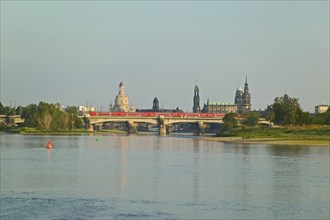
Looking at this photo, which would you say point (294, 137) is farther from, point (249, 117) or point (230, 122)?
point (230, 122)

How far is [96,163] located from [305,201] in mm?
27322

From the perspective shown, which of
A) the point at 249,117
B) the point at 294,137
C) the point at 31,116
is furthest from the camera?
the point at 31,116

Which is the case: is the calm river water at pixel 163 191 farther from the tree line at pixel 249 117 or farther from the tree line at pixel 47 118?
the tree line at pixel 47 118

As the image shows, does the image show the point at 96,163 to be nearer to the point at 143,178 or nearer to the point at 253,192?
the point at 143,178

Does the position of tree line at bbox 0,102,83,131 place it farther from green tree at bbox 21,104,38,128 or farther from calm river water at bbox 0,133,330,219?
calm river water at bbox 0,133,330,219

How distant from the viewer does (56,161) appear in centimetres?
5928

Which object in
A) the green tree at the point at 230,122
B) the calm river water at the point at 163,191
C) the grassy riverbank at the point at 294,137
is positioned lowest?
the calm river water at the point at 163,191

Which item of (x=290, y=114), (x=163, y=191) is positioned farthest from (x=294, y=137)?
(x=163, y=191)

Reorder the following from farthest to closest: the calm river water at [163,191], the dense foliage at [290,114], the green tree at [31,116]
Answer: the green tree at [31,116], the dense foliage at [290,114], the calm river water at [163,191]

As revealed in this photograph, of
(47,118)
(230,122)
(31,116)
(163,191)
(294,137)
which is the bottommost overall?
(163,191)

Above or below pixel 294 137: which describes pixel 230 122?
above

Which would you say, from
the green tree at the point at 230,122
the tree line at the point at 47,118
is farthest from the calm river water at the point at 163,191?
the green tree at the point at 230,122

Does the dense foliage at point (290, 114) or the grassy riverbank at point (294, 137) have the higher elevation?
the dense foliage at point (290, 114)

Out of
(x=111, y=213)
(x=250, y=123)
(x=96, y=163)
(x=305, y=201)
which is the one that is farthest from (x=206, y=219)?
(x=250, y=123)
